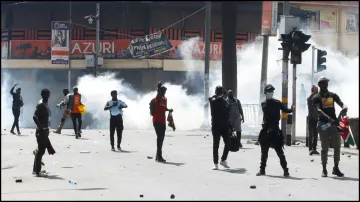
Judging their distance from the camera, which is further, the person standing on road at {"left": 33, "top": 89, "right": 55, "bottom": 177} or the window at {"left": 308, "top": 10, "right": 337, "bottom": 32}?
the window at {"left": 308, "top": 10, "right": 337, "bottom": 32}

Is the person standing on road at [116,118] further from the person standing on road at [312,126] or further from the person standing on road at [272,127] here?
the person standing on road at [272,127]

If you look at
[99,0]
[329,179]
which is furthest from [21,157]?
[99,0]

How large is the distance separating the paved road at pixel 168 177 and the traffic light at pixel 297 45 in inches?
95.3

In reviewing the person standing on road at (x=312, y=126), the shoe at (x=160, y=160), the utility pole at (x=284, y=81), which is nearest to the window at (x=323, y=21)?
the utility pole at (x=284, y=81)

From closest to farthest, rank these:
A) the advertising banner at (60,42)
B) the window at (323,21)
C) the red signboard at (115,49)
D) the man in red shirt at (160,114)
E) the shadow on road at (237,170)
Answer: the shadow on road at (237,170) → the man in red shirt at (160,114) → the advertising banner at (60,42) → the red signboard at (115,49) → the window at (323,21)

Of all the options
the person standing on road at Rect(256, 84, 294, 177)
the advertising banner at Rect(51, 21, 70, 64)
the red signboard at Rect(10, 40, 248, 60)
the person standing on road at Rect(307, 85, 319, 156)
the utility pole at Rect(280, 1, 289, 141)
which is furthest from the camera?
the red signboard at Rect(10, 40, 248, 60)

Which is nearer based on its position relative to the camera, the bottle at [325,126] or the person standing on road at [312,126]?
the bottle at [325,126]

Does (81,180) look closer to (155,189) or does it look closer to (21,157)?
(155,189)

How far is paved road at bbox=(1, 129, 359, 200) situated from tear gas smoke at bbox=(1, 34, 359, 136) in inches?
627

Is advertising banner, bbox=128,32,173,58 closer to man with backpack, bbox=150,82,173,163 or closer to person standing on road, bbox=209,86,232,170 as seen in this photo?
man with backpack, bbox=150,82,173,163

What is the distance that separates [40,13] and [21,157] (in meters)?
27.2

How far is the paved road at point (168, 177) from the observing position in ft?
30.3

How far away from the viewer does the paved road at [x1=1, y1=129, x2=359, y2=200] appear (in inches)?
363

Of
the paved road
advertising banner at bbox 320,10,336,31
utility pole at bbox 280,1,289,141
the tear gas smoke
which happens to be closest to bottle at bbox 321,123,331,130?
the paved road
